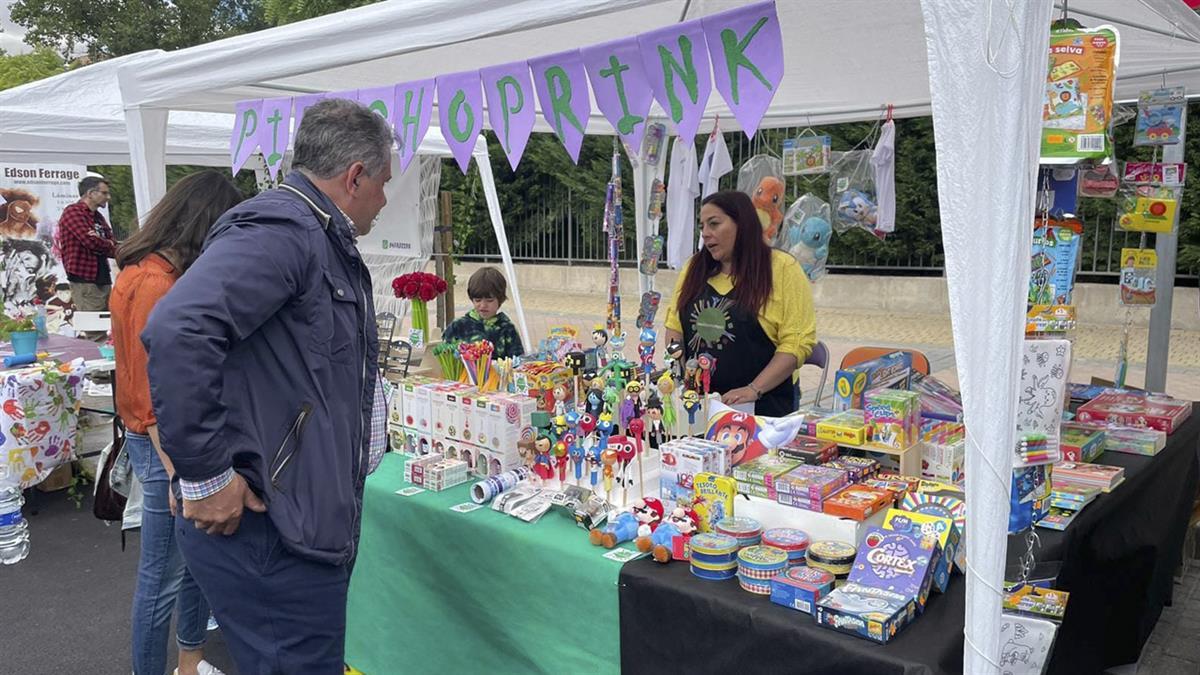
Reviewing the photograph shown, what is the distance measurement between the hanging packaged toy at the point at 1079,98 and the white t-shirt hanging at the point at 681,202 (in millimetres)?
3473

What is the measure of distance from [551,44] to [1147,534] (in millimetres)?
3014

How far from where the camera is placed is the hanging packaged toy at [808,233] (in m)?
5.30

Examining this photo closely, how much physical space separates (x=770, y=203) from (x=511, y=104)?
9.92 feet

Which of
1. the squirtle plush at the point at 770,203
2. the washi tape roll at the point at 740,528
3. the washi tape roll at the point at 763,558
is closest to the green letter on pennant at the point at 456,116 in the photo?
the washi tape roll at the point at 740,528

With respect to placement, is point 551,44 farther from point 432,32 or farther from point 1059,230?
point 1059,230

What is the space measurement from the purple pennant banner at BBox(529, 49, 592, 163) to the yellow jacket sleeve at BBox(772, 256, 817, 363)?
1.08 metres

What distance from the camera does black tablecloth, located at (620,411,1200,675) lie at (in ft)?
4.84

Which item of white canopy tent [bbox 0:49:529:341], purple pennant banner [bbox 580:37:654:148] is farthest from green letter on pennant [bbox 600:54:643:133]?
white canopy tent [bbox 0:49:529:341]

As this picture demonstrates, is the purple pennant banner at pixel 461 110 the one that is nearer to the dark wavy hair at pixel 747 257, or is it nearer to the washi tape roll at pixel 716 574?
the dark wavy hair at pixel 747 257

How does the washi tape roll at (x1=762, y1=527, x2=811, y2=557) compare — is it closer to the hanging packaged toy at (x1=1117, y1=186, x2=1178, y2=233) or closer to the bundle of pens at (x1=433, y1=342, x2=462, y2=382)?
the bundle of pens at (x1=433, y1=342, x2=462, y2=382)

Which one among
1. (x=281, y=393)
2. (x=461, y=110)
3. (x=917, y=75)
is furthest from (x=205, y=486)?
(x=917, y=75)

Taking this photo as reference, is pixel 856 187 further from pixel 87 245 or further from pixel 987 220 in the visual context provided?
pixel 87 245

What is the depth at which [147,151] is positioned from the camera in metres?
3.76

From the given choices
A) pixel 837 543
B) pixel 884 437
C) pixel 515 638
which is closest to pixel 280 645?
pixel 515 638
